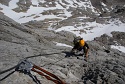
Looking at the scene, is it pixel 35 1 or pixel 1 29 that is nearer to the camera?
pixel 1 29

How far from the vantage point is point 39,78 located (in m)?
11.6

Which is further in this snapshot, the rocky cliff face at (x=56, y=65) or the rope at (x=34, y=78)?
Result: the rocky cliff face at (x=56, y=65)

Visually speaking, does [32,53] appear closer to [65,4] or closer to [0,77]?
[0,77]

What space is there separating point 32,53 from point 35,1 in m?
98.9

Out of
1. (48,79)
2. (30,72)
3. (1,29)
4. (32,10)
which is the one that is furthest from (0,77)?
(32,10)

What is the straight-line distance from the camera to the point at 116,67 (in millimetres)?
14203

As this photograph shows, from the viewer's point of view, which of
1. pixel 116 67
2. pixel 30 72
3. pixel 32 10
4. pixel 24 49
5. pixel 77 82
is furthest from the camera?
pixel 32 10

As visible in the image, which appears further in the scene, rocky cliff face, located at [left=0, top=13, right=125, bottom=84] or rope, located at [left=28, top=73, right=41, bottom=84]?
rocky cliff face, located at [left=0, top=13, right=125, bottom=84]

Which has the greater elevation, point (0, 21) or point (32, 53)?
point (0, 21)

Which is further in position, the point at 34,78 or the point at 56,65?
the point at 56,65

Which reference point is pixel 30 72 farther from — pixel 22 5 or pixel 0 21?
pixel 22 5

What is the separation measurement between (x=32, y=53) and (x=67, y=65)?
3.04 metres

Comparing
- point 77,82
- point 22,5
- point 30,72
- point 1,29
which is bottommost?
point 77,82

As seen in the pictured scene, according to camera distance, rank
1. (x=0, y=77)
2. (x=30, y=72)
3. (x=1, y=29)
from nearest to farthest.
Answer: (x=0, y=77) → (x=30, y=72) → (x=1, y=29)
